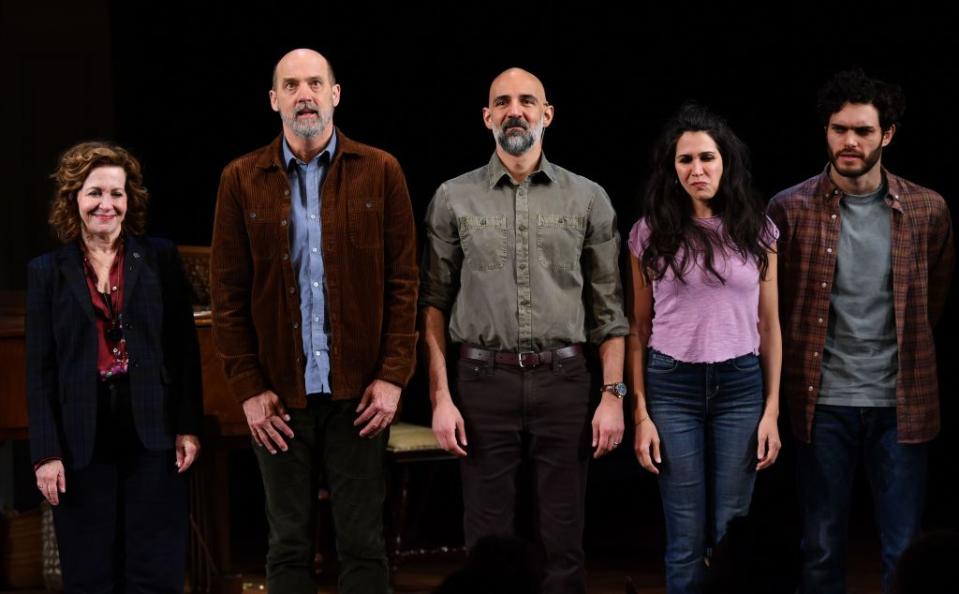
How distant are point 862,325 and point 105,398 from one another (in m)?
2.09

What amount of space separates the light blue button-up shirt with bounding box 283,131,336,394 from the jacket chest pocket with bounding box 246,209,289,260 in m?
0.04

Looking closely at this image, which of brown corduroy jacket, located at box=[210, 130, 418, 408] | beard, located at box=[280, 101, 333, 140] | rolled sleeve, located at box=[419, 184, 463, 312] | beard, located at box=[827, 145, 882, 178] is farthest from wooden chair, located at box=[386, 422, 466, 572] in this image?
beard, located at box=[827, 145, 882, 178]

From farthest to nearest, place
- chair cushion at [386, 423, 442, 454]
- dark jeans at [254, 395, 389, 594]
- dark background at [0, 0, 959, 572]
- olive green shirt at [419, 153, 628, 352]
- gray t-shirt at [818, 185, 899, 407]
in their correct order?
1. dark background at [0, 0, 959, 572]
2. chair cushion at [386, 423, 442, 454]
3. gray t-shirt at [818, 185, 899, 407]
4. olive green shirt at [419, 153, 628, 352]
5. dark jeans at [254, 395, 389, 594]

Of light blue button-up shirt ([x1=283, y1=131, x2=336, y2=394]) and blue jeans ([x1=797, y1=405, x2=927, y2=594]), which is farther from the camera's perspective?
blue jeans ([x1=797, y1=405, x2=927, y2=594])

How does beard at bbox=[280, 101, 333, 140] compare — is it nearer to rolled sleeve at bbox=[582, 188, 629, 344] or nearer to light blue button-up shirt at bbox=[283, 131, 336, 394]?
light blue button-up shirt at bbox=[283, 131, 336, 394]

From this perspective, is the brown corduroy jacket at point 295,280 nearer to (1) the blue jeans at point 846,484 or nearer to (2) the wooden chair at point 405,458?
(1) the blue jeans at point 846,484

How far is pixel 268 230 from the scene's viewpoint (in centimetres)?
328

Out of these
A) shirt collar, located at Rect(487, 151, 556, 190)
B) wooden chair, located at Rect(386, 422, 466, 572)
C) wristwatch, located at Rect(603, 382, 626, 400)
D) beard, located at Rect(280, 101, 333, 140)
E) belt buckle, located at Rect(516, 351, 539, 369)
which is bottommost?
wooden chair, located at Rect(386, 422, 466, 572)

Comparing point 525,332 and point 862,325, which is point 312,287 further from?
point 862,325

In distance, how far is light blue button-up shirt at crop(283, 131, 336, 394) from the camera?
3.27 meters

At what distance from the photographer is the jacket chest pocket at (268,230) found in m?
3.27

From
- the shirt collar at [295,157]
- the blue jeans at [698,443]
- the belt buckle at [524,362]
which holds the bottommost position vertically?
the blue jeans at [698,443]

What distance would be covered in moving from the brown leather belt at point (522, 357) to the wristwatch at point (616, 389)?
135 mm

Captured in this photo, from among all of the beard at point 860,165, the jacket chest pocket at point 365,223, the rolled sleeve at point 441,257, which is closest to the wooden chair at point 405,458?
the rolled sleeve at point 441,257
